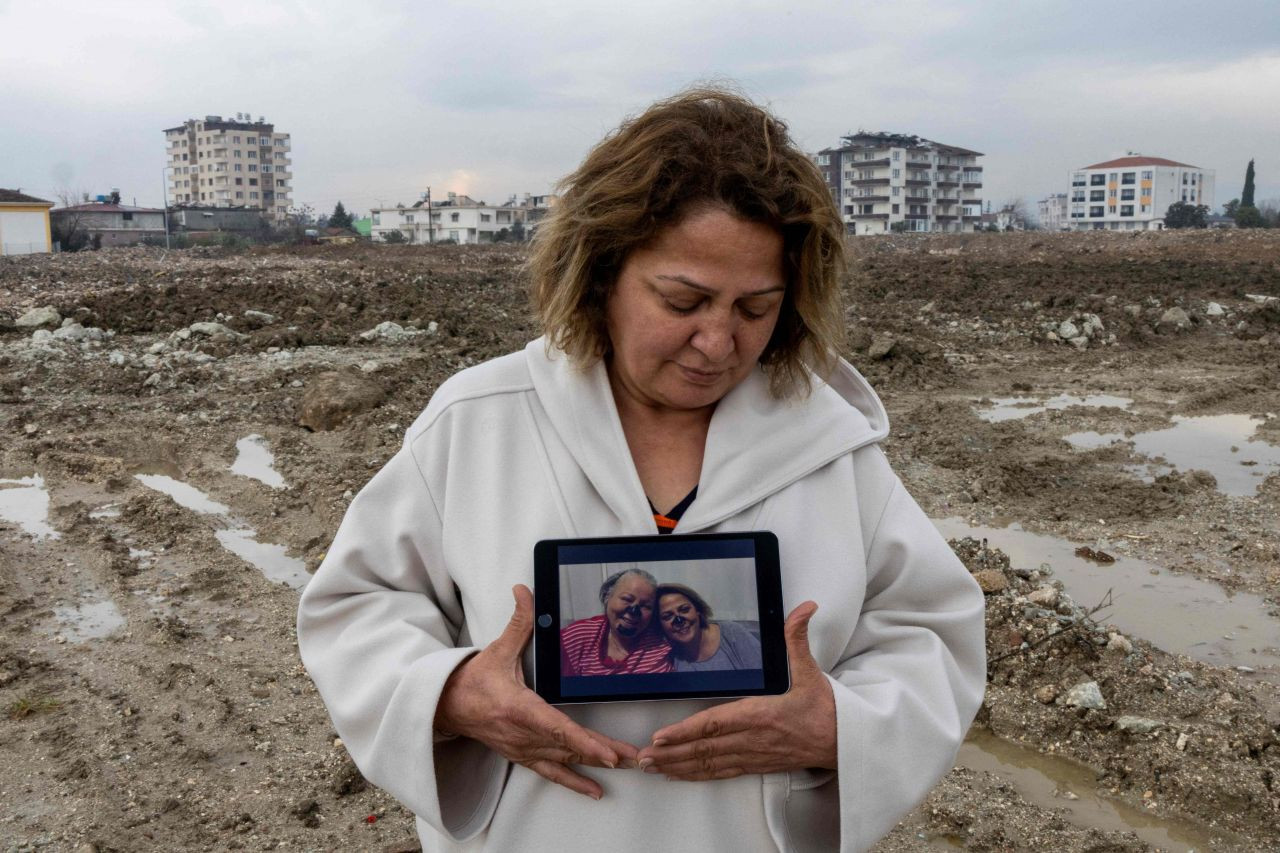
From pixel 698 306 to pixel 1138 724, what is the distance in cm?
309

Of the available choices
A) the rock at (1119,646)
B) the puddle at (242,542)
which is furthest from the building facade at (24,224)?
the rock at (1119,646)

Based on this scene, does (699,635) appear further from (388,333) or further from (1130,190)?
(1130,190)

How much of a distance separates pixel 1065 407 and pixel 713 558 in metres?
9.36

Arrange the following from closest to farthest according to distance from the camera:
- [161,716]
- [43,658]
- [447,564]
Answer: [447,564]
[161,716]
[43,658]

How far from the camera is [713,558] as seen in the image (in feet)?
5.31

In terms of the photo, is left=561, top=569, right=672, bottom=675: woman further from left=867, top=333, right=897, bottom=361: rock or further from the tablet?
left=867, top=333, right=897, bottom=361: rock

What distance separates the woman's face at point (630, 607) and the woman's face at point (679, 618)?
0.07 ft

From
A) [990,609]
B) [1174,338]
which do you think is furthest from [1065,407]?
[990,609]

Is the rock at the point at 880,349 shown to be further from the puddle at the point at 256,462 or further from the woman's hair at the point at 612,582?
the woman's hair at the point at 612,582

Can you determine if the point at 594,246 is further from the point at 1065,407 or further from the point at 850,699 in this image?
the point at 1065,407

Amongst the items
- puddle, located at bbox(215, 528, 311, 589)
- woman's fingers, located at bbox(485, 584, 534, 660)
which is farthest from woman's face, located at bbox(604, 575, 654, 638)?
puddle, located at bbox(215, 528, 311, 589)

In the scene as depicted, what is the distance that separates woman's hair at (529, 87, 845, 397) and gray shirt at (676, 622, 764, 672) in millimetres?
454

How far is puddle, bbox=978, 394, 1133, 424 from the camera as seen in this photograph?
1000cm

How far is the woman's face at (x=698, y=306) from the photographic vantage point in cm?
170
